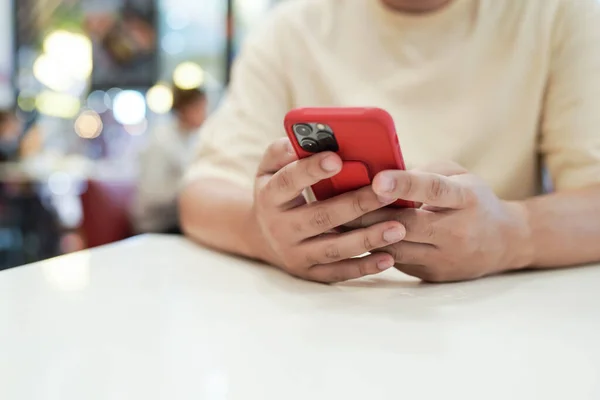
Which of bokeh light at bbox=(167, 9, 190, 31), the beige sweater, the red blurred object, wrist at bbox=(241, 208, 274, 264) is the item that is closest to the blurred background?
bokeh light at bbox=(167, 9, 190, 31)

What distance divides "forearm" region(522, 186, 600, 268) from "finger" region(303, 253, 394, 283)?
0.56ft

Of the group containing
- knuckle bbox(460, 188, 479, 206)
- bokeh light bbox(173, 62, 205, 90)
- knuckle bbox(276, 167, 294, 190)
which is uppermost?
knuckle bbox(276, 167, 294, 190)

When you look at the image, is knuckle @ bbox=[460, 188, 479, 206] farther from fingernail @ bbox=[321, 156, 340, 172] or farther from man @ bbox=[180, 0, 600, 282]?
fingernail @ bbox=[321, 156, 340, 172]

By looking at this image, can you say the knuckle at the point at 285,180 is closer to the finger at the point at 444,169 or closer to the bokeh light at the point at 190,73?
the finger at the point at 444,169

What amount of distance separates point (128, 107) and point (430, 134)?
445cm

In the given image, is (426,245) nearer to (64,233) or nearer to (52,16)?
(64,233)

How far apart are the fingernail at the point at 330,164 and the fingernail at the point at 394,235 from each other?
78 millimetres

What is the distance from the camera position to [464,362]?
1.15 ft

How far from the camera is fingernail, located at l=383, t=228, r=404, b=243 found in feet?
1.62

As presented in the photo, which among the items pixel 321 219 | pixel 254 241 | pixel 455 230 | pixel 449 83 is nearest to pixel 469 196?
Answer: pixel 455 230

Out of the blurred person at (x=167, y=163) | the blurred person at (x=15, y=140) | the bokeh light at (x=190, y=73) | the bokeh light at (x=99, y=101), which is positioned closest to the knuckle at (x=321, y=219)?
the blurred person at (x=167, y=163)

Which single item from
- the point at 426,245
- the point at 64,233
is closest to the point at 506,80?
the point at 426,245

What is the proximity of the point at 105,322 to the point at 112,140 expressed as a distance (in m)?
4.80

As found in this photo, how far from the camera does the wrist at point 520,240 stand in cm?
57
